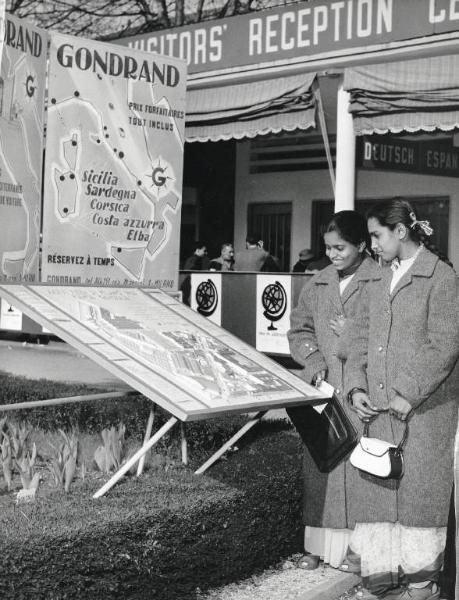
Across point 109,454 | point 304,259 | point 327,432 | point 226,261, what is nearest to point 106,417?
point 109,454

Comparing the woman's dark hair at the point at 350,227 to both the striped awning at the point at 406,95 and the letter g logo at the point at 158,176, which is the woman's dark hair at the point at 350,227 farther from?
the striped awning at the point at 406,95

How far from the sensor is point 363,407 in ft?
13.8

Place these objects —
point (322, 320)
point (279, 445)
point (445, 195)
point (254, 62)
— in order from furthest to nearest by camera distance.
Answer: point (445, 195)
point (254, 62)
point (279, 445)
point (322, 320)

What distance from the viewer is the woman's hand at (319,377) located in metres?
4.52

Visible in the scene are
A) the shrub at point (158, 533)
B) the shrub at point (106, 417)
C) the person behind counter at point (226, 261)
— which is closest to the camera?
the shrub at point (158, 533)

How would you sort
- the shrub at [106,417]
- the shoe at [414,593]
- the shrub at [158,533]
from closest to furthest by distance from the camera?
1. the shrub at [158,533]
2. the shoe at [414,593]
3. the shrub at [106,417]

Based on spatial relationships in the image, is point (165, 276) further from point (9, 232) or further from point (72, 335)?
point (72, 335)

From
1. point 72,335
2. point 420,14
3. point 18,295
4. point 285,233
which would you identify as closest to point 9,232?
point 18,295

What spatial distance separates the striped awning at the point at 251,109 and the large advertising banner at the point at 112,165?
382 centimetres

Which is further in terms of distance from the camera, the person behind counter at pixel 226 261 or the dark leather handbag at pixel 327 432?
the person behind counter at pixel 226 261

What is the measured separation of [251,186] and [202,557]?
12.7 meters

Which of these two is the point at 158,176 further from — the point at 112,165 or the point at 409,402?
the point at 409,402

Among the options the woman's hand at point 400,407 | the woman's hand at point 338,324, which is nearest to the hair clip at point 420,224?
the woman's hand at point 338,324

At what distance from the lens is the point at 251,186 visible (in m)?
16.4
